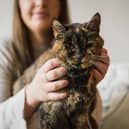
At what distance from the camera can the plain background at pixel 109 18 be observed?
1.42m

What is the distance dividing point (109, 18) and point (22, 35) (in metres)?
0.63

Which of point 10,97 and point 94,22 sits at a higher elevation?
point 94,22

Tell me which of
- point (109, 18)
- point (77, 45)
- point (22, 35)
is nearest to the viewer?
point (77, 45)

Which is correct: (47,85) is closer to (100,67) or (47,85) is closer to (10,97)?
(100,67)

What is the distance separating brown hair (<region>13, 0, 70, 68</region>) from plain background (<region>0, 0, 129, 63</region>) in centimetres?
41

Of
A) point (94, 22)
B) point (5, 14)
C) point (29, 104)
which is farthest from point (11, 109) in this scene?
point (5, 14)

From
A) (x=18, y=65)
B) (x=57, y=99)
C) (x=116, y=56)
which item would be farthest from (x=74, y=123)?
(x=116, y=56)

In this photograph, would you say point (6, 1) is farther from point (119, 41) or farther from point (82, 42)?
point (82, 42)

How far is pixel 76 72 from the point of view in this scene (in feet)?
1.71

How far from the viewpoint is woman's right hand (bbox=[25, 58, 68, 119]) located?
21.2 inches

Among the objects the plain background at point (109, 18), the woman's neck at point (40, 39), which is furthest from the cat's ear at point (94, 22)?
the plain background at point (109, 18)

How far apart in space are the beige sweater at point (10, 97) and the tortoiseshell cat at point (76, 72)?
0.09 metres

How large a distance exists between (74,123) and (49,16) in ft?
1.23

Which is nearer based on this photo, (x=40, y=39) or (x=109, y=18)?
(x=40, y=39)
